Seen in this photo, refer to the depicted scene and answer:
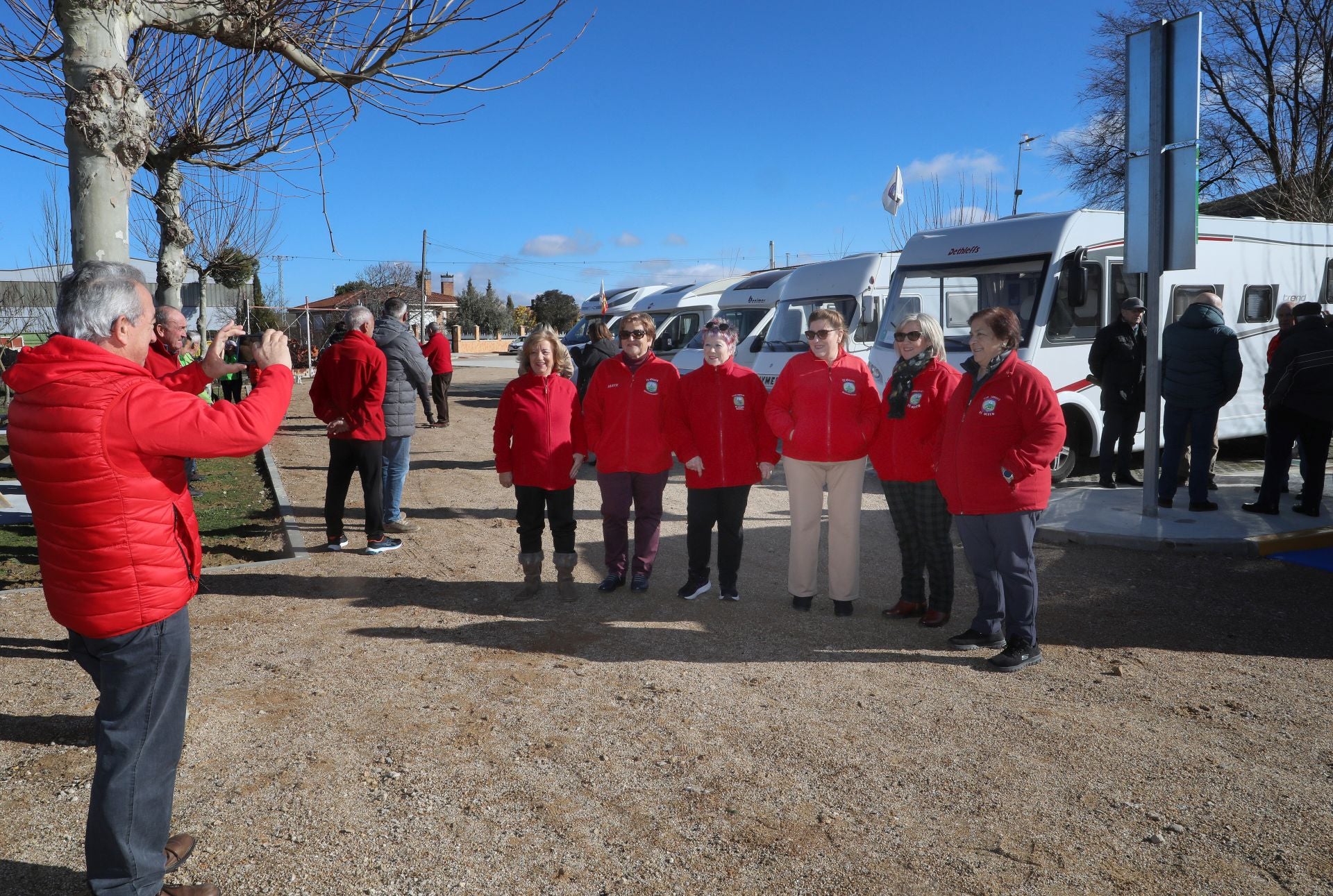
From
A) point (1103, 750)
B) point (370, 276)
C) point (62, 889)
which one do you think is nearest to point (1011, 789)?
point (1103, 750)

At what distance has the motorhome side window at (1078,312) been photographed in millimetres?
10406

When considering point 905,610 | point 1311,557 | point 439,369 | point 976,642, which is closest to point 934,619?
point 905,610

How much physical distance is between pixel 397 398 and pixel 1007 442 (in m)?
5.43

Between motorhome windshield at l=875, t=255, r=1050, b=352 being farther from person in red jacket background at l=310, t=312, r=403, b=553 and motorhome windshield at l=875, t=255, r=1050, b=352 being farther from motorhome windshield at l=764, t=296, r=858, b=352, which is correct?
person in red jacket background at l=310, t=312, r=403, b=553

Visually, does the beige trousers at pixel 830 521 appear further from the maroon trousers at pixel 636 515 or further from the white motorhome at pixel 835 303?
the white motorhome at pixel 835 303

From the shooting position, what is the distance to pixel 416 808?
350 centimetres

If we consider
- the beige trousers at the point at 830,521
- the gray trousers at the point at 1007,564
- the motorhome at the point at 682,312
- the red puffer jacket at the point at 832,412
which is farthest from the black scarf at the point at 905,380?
the motorhome at the point at 682,312

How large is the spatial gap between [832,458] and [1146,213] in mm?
4499

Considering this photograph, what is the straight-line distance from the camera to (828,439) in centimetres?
572

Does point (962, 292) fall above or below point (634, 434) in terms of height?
above

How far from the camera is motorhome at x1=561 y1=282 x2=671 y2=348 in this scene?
79.3 feet

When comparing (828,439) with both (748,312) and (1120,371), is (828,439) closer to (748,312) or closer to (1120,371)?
(1120,371)

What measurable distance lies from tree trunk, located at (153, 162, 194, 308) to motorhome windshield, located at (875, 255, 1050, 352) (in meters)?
8.24

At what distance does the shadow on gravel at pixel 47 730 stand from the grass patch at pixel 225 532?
6.48ft
